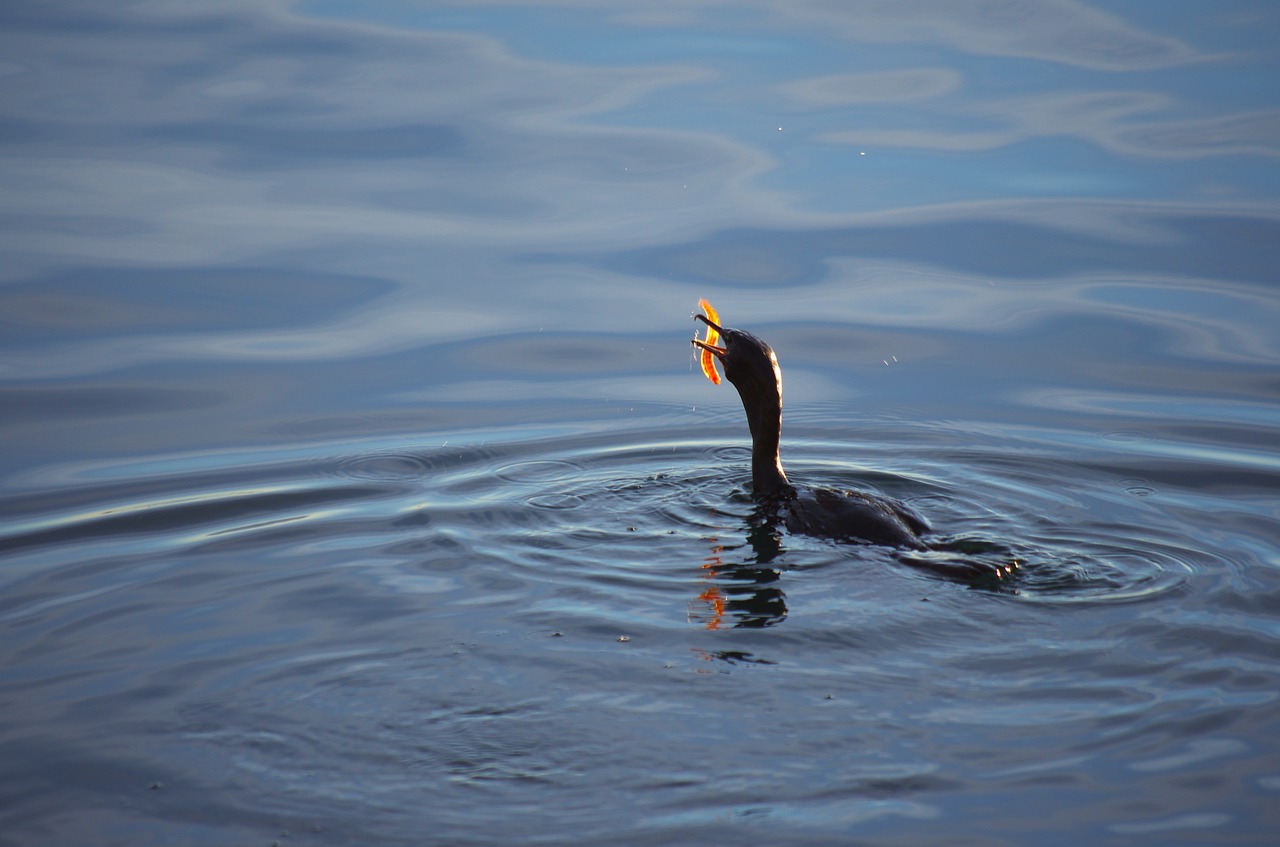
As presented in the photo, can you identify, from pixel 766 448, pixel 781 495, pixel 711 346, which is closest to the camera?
pixel 781 495

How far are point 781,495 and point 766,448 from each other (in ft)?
1.17

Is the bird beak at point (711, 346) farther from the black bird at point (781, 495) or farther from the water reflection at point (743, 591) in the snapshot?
the water reflection at point (743, 591)

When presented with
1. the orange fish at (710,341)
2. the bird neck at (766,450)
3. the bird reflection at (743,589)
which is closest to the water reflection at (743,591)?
the bird reflection at (743,589)

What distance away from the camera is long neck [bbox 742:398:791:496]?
26.9ft

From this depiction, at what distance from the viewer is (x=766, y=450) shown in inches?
326

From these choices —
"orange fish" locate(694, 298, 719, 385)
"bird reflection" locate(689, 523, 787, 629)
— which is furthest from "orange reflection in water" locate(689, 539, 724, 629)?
"orange fish" locate(694, 298, 719, 385)

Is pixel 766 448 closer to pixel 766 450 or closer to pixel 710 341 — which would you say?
pixel 766 450

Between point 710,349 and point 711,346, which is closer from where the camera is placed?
point 710,349

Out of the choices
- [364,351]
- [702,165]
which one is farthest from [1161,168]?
[364,351]

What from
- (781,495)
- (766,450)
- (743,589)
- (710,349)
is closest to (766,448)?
(766,450)

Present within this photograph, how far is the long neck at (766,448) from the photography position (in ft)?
26.9

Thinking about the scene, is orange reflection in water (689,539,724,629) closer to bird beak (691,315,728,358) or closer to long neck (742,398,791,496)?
long neck (742,398,791,496)

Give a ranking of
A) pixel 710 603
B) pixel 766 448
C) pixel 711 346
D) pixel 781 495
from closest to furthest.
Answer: pixel 710 603 < pixel 781 495 < pixel 766 448 < pixel 711 346

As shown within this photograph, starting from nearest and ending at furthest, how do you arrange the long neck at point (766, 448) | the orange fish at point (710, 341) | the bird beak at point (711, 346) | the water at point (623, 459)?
the water at point (623, 459) < the long neck at point (766, 448) < the bird beak at point (711, 346) < the orange fish at point (710, 341)
